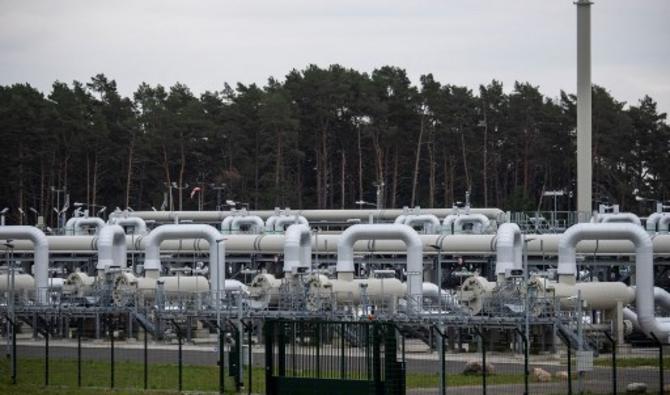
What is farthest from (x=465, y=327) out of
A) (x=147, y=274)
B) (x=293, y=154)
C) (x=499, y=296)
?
(x=293, y=154)

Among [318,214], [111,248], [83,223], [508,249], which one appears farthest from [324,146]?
[508,249]

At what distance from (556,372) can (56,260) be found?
53.7 meters

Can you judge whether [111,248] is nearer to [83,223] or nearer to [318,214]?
[83,223]

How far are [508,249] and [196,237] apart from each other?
1643 cm

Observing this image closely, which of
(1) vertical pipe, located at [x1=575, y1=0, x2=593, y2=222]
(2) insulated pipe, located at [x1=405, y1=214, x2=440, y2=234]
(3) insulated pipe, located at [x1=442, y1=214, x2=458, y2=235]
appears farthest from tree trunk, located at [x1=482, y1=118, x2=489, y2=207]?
(1) vertical pipe, located at [x1=575, y1=0, x2=593, y2=222]

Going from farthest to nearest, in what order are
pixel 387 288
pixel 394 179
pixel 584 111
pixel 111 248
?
pixel 394 179
pixel 584 111
pixel 111 248
pixel 387 288

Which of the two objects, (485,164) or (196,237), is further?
(485,164)

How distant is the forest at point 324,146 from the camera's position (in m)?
127

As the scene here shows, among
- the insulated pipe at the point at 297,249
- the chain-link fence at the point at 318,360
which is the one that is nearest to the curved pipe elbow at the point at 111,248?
the chain-link fence at the point at 318,360

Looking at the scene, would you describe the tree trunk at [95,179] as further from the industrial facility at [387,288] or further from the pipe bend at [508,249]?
the pipe bend at [508,249]

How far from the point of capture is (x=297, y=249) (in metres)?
71.1

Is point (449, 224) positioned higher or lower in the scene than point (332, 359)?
higher

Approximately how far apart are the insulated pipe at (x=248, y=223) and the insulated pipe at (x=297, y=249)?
66.9ft

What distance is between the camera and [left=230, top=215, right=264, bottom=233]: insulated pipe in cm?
9356
